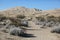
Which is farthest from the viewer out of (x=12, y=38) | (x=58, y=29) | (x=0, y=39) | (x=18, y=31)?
(x=58, y=29)

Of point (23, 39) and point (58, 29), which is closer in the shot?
point (23, 39)

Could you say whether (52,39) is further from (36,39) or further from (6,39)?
(6,39)

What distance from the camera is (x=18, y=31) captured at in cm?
2211

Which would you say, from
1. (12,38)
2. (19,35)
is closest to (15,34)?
(19,35)

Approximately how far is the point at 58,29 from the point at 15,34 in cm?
713

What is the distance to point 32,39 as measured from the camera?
804 inches

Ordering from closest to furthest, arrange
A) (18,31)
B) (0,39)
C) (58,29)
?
(0,39)
(18,31)
(58,29)

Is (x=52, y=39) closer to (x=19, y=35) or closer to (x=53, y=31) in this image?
(x=19, y=35)

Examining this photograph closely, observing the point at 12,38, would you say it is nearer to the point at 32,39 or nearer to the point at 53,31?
the point at 32,39

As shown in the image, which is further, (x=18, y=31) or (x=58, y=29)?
(x=58, y=29)

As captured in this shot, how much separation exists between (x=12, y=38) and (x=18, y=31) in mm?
2378

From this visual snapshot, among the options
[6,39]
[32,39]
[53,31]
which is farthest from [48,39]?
[53,31]

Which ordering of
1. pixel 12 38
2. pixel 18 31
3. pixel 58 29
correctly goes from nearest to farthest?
pixel 12 38
pixel 18 31
pixel 58 29

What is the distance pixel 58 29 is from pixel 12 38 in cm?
889
